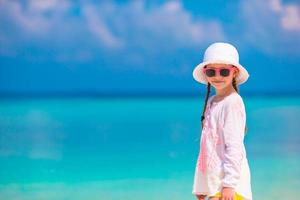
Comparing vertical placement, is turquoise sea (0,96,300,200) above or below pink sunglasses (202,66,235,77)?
above

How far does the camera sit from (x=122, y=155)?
562 centimetres

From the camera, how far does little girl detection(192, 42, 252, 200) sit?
1947 mm

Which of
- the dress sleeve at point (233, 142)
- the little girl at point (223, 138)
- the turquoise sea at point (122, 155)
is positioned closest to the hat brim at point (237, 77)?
the little girl at point (223, 138)

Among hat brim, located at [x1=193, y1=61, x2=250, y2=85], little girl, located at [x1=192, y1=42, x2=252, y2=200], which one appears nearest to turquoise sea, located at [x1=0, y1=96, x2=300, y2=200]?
hat brim, located at [x1=193, y1=61, x2=250, y2=85]

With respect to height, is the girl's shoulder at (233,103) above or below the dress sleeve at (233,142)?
above

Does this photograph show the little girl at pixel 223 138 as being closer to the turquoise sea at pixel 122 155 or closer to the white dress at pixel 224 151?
the white dress at pixel 224 151

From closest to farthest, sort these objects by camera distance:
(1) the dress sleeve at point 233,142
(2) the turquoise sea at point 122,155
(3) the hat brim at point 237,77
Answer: (1) the dress sleeve at point 233,142
(3) the hat brim at point 237,77
(2) the turquoise sea at point 122,155

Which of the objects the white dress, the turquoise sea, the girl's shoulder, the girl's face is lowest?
the white dress

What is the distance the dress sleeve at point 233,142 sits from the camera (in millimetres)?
1938

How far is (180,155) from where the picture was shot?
18.3ft

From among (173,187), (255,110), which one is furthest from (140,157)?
(255,110)

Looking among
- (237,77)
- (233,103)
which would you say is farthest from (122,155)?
(233,103)

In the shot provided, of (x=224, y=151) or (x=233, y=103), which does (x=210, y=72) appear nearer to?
(x=233, y=103)

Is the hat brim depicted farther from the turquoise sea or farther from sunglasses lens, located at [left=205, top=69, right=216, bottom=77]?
the turquoise sea
